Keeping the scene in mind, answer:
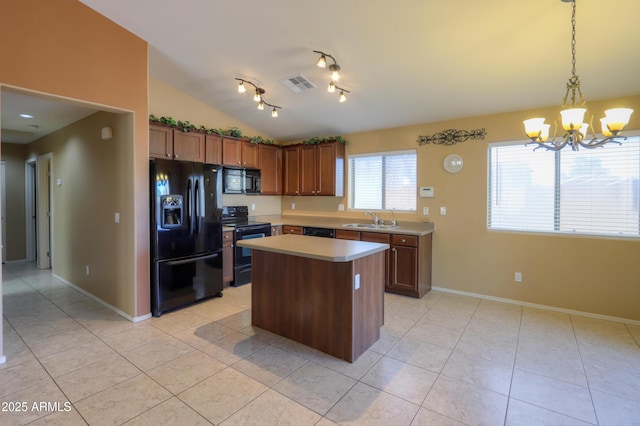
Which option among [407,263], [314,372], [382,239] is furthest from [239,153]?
[314,372]

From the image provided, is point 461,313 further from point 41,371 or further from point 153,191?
point 41,371

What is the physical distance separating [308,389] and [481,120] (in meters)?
3.89

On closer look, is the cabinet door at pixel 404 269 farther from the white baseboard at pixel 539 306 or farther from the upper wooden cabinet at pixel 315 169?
the upper wooden cabinet at pixel 315 169

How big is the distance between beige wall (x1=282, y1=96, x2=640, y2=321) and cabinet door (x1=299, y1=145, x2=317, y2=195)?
1.05 m

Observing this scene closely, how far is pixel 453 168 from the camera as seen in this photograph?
434 centimetres

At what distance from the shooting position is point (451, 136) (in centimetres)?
435

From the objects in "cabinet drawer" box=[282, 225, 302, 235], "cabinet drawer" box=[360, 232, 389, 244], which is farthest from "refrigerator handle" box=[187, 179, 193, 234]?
"cabinet drawer" box=[360, 232, 389, 244]

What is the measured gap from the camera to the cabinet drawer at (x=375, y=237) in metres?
4.37

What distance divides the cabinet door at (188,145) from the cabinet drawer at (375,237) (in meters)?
2.67

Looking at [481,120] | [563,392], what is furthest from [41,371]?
[481,120]

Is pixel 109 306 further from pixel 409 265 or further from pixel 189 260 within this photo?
pixel 409 265

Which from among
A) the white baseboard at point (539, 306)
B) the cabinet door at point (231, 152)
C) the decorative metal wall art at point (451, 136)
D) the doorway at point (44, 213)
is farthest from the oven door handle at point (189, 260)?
the doorway at point (44, 213)

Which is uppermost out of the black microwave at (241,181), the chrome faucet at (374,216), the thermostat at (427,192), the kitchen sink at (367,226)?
the black microwave at (241,181)

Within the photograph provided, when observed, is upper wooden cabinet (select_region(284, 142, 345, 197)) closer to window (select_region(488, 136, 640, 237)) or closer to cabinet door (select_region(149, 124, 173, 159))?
cabinet door (select_region(149, 124, 173, 159))
